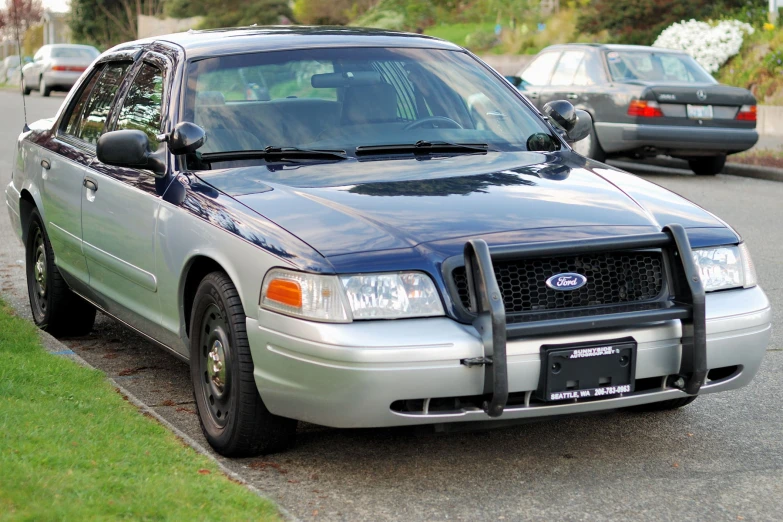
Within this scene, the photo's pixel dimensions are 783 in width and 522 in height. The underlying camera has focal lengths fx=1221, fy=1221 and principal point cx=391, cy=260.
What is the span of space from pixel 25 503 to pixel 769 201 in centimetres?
1045

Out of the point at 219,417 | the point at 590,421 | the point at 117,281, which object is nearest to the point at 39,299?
the point at 117,281

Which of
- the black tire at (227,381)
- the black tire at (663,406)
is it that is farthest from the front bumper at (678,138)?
the black tire at (227,381)

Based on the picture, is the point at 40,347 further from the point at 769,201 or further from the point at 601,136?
the point at 601,136

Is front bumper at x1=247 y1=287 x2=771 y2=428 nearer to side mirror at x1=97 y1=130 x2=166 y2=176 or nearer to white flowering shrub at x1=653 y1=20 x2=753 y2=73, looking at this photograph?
side mirror at x1=97 y1=130 x2=166 y2=176

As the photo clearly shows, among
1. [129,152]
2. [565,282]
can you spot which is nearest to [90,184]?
[129,152]

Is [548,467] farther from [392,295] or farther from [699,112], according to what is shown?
[699,112]

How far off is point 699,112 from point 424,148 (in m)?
9.99

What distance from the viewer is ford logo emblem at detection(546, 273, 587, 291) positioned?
4074 mm

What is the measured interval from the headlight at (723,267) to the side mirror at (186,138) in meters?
2.00

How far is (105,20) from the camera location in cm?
6344

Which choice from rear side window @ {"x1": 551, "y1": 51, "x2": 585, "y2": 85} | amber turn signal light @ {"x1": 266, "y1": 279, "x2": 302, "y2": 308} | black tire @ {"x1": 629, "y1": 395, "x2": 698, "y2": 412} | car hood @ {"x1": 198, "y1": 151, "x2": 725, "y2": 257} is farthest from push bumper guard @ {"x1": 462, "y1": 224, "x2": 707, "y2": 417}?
rear side window @ {"x1": 551, "y1": 51, "x2": 585, "y2": 85}

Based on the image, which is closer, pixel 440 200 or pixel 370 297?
pixel 370 297

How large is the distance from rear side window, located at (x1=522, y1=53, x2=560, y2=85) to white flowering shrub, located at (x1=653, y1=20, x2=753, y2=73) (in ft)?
24.5

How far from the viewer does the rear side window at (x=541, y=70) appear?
16.3 metres
